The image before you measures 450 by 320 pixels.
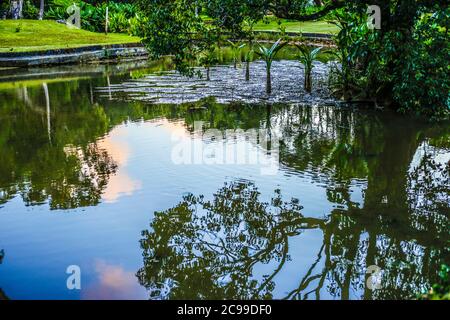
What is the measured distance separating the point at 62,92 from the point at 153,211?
12.2 metres

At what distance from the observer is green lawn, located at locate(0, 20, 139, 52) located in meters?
29.5

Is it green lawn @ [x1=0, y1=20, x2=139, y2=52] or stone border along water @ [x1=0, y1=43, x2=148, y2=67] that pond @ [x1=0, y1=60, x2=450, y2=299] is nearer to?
stone border along water @ [x1=0, y1=43, x2=148, y2=67]

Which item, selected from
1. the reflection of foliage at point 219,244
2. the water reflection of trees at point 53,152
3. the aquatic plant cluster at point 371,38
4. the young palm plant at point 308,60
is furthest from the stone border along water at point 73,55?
the reflection of foliage at point 219,244

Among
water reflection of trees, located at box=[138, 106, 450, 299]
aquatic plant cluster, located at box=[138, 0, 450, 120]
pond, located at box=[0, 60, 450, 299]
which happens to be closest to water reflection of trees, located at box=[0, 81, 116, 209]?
pond, located at box=[0, 60, 450, 299]

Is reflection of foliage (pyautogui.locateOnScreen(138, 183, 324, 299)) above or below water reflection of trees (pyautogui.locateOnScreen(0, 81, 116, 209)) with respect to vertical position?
below

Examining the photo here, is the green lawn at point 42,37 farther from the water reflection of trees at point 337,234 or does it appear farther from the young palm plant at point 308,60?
the water reflection of trees at point 337,234

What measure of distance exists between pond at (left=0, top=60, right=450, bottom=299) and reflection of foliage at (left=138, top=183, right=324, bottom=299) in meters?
0.02

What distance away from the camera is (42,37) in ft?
105

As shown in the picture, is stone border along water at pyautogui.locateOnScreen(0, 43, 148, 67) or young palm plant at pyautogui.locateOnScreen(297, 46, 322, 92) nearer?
young palm plant at pyautogui.locateOnScreen(297, 46, 322, 92)

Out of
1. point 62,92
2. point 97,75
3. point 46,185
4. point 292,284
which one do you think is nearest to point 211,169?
point 46,185

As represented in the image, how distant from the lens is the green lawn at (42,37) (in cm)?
2946

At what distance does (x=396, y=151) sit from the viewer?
10008 mm

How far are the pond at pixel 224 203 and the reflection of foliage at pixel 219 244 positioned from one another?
0.07 ft
